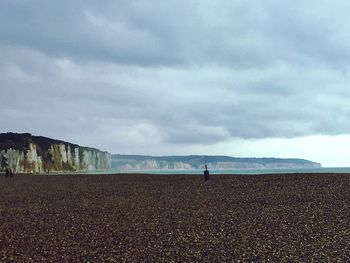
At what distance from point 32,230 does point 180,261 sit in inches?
328

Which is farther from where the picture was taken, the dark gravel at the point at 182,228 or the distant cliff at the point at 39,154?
the distant cliff at the point at 39,154

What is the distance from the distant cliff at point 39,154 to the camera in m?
134

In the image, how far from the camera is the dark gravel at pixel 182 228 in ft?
41.8

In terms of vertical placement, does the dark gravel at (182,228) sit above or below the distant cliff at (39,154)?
below

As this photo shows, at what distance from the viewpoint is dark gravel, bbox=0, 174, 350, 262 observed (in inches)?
501

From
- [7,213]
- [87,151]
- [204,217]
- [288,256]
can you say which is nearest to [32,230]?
[7,213]

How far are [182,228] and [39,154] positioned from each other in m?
148

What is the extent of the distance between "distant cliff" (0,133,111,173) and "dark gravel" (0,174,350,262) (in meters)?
114

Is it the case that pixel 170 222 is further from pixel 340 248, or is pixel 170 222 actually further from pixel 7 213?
pixel 7 213

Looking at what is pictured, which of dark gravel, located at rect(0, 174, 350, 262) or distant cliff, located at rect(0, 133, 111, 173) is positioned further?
distant cliff, located at rect(0, 133, 111, 173)

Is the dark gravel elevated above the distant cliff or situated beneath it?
situated beneath

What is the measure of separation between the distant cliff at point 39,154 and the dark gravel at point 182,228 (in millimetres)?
113933

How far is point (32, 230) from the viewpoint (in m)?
17.2

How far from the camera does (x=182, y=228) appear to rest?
1667cm
